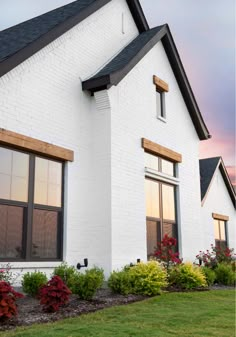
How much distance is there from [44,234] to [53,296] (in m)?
3.01

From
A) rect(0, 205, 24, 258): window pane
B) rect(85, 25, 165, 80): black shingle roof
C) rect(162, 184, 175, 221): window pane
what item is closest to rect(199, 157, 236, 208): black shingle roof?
rect(162, 184, 175, 221): window pane

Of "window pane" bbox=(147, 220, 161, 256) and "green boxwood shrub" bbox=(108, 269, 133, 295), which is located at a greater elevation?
"window pane" bbox=(147, 220, 161, 256)

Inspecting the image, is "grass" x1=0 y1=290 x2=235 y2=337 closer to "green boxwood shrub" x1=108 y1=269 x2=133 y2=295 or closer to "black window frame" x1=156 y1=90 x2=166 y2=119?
"green boxwood shrub" x1=108 y1=269 x2=133 y2=295

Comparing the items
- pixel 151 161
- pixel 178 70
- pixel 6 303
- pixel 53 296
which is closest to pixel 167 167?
pixel 151 161

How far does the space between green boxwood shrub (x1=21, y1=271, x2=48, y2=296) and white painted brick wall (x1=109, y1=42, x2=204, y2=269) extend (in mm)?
2581

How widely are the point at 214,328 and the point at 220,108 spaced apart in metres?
14.6

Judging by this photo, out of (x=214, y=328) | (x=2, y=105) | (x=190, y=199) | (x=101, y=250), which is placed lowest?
(x=214, y=328)

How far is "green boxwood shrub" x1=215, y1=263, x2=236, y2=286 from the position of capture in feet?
45.7

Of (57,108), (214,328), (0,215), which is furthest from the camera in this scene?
(57,108)

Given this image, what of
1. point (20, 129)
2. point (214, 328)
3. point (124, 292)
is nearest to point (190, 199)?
point (124, 292)

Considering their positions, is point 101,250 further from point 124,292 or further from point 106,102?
point 106,102

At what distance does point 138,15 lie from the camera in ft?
50.9

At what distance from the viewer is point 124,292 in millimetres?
9898

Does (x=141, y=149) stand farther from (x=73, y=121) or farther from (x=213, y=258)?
(x=213, y=258)
